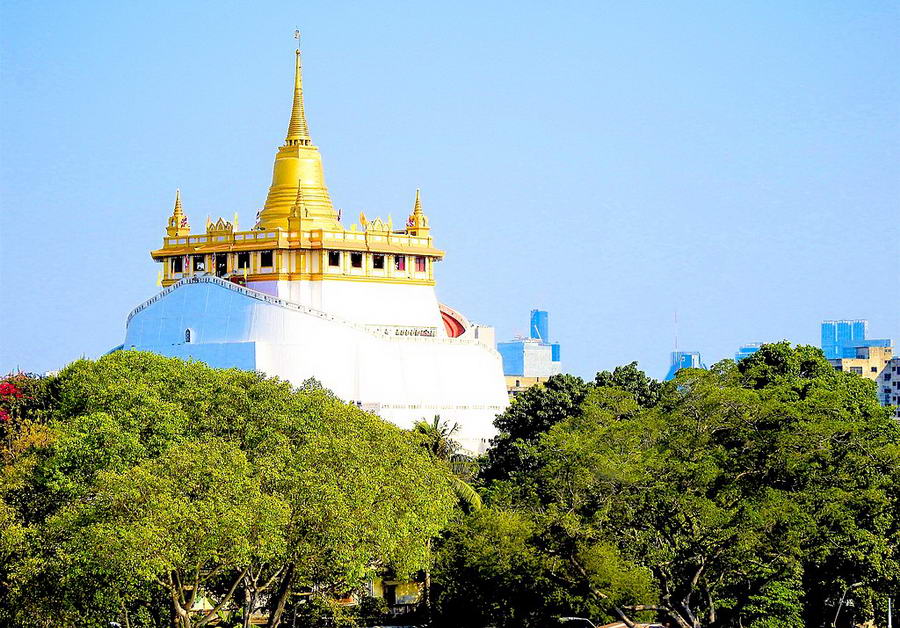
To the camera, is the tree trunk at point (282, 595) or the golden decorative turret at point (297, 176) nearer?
the tree trunk at point (282, 595)

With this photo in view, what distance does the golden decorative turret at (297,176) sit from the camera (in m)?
106

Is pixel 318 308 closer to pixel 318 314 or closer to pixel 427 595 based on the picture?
pixel 318 314

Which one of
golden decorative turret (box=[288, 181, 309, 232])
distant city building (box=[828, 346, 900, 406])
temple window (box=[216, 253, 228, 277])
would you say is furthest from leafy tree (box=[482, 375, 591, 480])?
distant city building (box=[828, 346, 900, 406])

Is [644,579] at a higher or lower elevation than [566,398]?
lower

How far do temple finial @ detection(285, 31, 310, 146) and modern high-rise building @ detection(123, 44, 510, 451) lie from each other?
79 millimetres

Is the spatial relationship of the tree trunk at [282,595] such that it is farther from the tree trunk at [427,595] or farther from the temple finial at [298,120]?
the temple finial at [298,120]

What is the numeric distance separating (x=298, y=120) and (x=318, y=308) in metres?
12.5

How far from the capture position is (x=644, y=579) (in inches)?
2365

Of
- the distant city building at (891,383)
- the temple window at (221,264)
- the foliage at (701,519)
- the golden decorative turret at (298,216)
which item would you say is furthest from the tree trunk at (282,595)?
the distant city building at (891,383)

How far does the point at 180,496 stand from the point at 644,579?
14.4 m

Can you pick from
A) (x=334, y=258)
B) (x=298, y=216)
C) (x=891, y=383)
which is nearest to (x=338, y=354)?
(x=334, y=258)

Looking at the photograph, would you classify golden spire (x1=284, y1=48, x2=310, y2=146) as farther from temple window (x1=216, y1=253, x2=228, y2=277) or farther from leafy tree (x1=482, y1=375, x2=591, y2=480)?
leafy tree (x1=482, y1=375, x2=591, y2=480)

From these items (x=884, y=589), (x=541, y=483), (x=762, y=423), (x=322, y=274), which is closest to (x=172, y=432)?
(x=541, y=483)

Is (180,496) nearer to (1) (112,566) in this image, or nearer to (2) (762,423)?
(1) (112,566)
